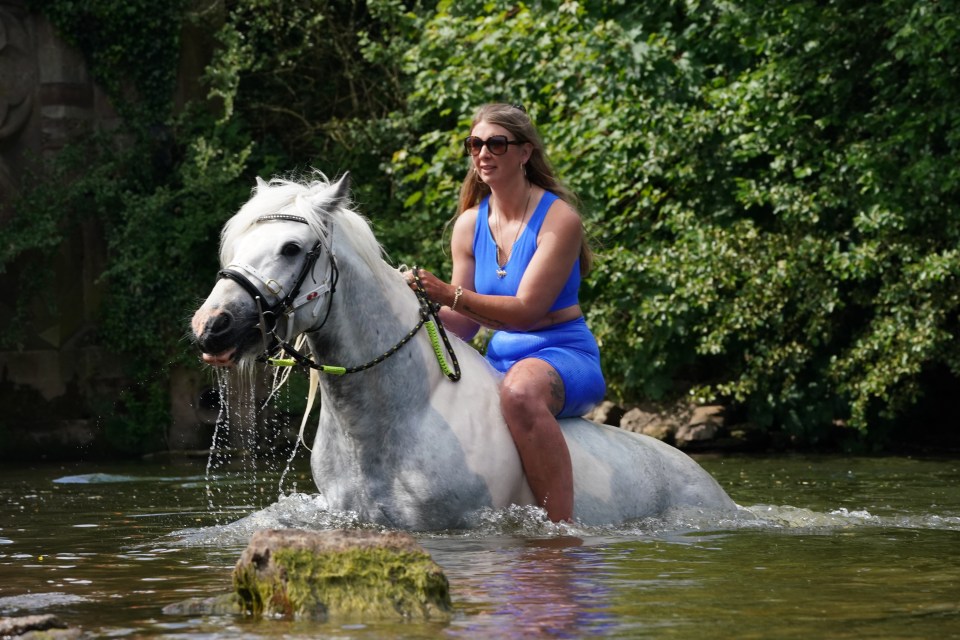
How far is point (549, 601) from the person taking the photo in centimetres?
401

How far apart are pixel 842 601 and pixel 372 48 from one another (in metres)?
12.1

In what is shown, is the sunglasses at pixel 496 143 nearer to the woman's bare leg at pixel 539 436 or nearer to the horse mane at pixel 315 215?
the horse mane at pixel 315 215

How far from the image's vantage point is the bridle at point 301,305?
4828 mm

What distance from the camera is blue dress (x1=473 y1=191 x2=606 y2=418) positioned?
573cm

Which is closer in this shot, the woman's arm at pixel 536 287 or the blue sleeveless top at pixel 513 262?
the woman's arm at pixel 536 287

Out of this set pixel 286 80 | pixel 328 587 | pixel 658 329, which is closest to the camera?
pixel 328 587

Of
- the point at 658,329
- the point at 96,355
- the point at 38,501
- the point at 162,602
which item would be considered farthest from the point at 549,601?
the point at 96,355

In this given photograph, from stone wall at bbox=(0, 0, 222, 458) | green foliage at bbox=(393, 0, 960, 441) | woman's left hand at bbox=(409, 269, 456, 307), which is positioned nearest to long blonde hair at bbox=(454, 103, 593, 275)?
woman's left hand at bbox=(409, 269, 456, 307)

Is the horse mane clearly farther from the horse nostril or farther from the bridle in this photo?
the horse nostril

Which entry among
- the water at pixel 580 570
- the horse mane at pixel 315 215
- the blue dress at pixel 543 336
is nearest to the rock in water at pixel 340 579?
the water at pixel 580 570

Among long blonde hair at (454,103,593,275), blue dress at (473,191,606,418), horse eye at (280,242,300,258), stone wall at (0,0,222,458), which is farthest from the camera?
stone wall at (0,0,222,458)

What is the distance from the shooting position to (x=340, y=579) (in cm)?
395

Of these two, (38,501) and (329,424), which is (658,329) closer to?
(38,501)

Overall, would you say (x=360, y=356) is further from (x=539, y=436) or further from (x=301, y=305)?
(x=539, y=436)
